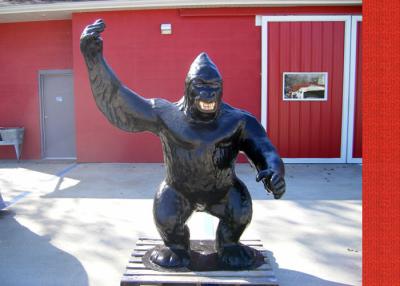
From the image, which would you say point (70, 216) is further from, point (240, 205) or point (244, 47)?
point (244, 47)

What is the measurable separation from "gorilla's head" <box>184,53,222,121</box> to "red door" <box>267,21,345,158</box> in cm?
613

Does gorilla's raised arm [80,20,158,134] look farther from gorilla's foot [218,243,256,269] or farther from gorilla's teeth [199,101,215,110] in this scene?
gorilla's foot [218,243,256,269]

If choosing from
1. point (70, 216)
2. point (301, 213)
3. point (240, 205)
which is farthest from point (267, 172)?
point (70, 216)

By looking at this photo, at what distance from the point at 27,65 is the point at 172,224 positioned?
8.05 m

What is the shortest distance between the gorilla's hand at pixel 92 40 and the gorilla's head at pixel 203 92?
58 cm

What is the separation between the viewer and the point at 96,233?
4.32 metres

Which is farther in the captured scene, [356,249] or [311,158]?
[311,158]

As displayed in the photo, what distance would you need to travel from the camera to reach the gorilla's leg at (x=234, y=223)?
8.71ft

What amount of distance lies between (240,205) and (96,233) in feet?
7.24

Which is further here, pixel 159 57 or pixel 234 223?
pixel 159 57

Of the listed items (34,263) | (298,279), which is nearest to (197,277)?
(298,279)

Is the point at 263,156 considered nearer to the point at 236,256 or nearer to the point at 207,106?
the point at 207,106

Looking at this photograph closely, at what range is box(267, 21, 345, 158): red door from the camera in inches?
328

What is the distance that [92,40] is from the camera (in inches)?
96.8
